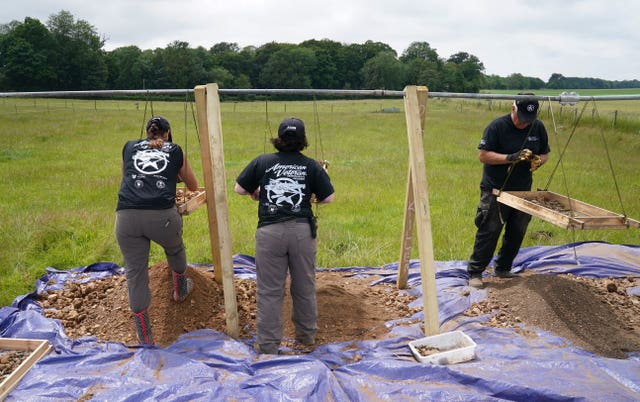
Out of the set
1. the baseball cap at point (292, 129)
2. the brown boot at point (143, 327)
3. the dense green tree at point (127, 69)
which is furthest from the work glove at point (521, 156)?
the dense green tree at point (127, 69)

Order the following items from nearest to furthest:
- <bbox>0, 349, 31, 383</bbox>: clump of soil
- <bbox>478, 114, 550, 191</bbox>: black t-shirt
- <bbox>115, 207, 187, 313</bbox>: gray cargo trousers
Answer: <bbox>0, 349, 31, 383</bbox>: clump of soil → <bbox>115, 207, 187, 313</bbox>: gray cargo trousers → <bbox>478, 114, 550, 191</bbox>: black t-shirt

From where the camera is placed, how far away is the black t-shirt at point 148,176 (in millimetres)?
3961

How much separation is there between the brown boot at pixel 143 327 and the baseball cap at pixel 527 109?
4155 mm

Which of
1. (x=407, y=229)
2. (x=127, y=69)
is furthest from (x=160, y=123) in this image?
(x=127, y=69)

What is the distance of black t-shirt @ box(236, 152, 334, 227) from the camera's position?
12.6 feet

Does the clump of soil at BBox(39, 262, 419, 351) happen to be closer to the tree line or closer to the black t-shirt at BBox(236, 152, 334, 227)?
the black t-shirt at BBox(236, 152, 334, 227)

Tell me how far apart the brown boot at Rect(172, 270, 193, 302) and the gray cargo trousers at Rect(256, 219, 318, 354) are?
1.06m

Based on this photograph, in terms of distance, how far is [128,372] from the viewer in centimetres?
356

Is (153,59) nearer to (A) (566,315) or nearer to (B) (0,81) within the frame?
(B) (0,81)

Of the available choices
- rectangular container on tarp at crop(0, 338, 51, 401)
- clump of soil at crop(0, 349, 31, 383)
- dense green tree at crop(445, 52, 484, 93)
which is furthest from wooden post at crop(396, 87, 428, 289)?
dense green tree at crop(445, 52, 484, 93)

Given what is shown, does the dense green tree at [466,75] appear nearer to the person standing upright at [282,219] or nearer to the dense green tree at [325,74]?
the dense green tree at [325,74]

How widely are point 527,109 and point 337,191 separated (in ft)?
21.3

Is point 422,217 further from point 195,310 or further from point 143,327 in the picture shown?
point 143,327

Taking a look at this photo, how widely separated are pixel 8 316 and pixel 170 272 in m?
1.57
